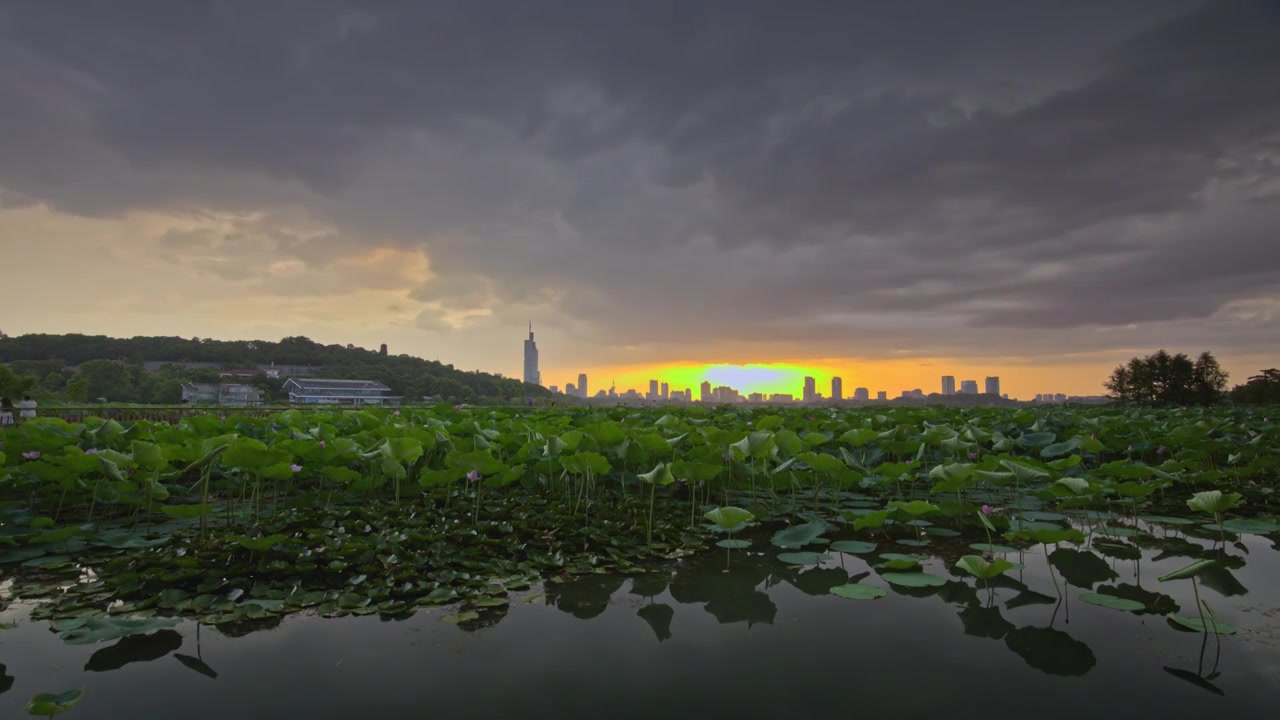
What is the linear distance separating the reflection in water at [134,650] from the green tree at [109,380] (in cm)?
5925

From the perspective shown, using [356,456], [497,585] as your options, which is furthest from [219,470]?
[497,585]

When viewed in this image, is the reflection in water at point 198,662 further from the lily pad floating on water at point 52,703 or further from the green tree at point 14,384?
the green tree at point 14,384

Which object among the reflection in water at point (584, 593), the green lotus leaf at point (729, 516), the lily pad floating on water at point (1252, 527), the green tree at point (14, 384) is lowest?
the reflection in water at point (584, 593)

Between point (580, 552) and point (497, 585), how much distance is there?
652 millimetres

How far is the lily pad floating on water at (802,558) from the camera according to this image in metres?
2.99

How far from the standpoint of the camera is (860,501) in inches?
192

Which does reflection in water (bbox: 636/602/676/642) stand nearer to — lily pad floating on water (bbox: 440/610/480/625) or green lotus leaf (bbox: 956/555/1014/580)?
lily pad floating on water (bbox: 440/610/480/625)

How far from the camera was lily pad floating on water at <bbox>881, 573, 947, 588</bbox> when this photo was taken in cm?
261

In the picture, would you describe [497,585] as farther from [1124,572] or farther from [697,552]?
[1124,572]

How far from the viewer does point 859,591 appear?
99.6 inches

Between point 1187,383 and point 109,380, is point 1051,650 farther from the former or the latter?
point 109,380

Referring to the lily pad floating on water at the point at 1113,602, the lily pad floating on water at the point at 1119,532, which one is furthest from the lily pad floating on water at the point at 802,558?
the lily pad floating on water at the point at 1119,532

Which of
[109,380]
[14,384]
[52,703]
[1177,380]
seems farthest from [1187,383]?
[109,380]

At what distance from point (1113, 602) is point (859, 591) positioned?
101 centimetres
